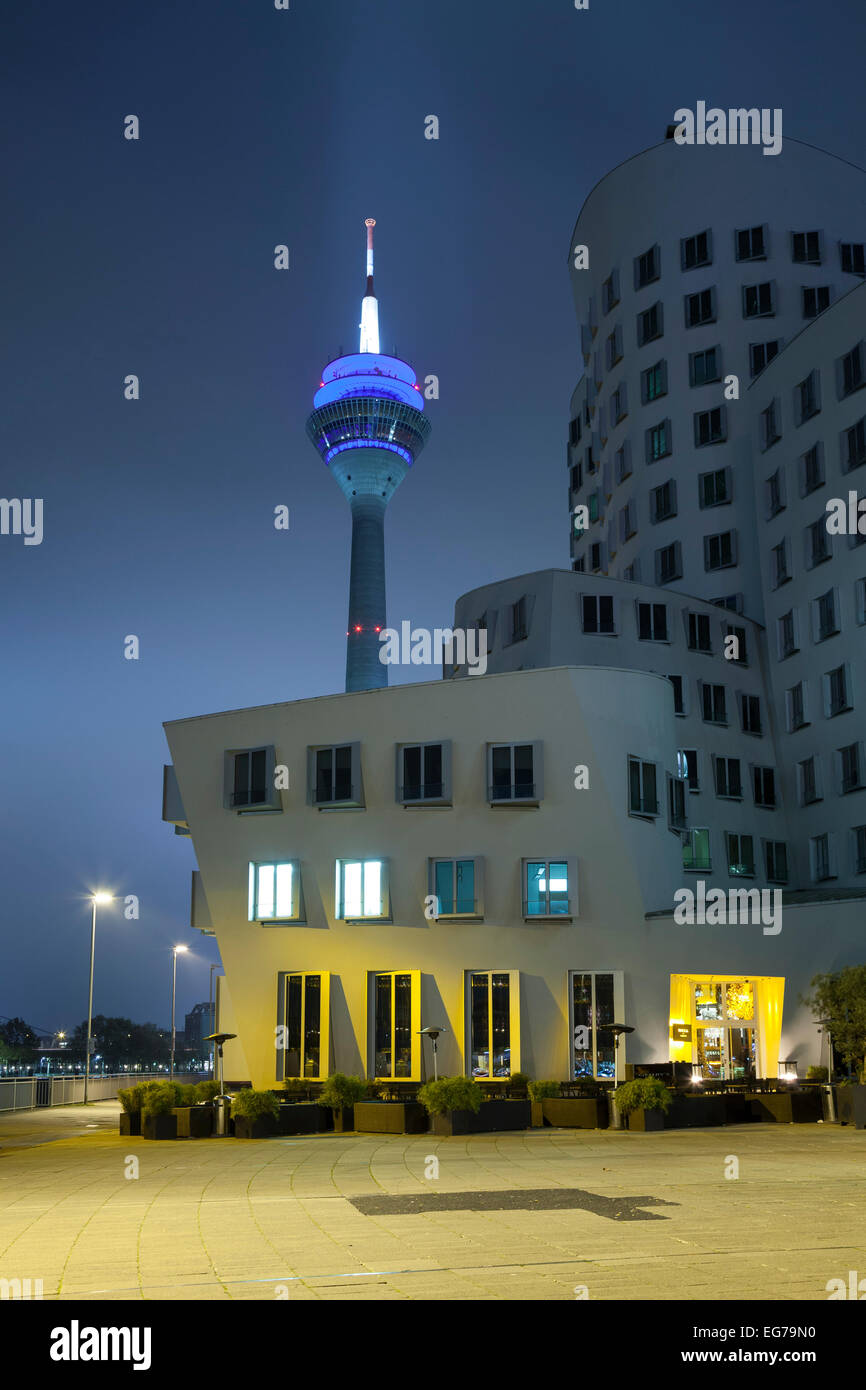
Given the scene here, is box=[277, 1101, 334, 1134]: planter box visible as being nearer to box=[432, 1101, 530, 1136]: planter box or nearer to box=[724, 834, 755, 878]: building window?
box=[432, 1101, 530, 1136]: planter box

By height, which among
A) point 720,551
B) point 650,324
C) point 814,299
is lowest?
point 720,551

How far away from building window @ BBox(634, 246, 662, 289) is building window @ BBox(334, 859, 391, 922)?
3275 centimetres

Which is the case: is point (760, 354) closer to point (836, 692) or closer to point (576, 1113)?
point (836, 692)

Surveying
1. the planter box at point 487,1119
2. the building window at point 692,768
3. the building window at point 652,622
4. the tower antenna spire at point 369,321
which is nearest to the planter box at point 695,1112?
the planter box at point 487,1119

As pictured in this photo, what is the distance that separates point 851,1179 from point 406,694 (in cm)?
2259

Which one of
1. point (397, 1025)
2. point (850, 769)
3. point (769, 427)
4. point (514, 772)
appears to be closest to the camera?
point (514, 772)

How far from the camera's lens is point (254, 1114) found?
27.3 m

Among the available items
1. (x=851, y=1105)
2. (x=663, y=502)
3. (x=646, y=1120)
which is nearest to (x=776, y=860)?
(x=663, y=502)

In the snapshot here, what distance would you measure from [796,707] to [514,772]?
54.2 feet

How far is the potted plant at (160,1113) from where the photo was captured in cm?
2775

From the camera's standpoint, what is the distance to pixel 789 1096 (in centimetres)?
3062

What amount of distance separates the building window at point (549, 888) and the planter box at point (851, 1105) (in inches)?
342
